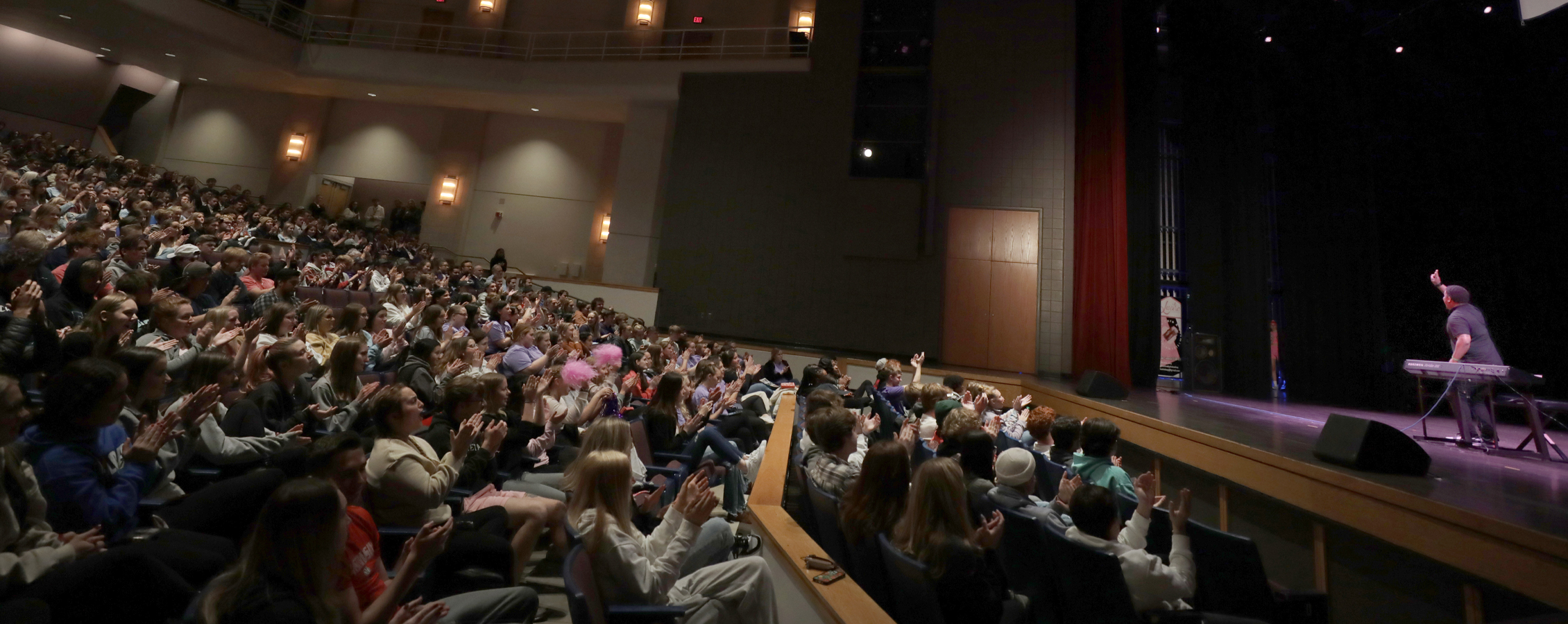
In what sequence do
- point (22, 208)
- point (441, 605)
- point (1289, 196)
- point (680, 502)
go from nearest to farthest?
point (441, 605) < point (680, 502) < point (22, 208) < point (1289, 196)

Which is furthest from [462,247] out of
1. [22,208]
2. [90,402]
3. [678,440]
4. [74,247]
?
[90,402]

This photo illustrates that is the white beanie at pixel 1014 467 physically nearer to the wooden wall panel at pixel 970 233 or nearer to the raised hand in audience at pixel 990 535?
the raised hand in audience at pixel 990 535

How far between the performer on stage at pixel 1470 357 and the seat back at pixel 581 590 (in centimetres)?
528

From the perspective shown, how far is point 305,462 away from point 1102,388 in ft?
21.2

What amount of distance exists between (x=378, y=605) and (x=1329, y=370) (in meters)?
8.62

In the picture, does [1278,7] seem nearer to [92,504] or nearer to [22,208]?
[92,504]

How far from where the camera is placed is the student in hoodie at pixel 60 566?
144cm

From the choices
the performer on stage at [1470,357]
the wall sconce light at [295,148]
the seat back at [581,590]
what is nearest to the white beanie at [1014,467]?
the seat back at [581,590]

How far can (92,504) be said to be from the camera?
1.74 metres

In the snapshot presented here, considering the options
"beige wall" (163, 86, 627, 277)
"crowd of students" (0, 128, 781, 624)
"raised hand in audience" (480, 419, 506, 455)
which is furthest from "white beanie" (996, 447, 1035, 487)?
"beige wall" (163, 86, 627, 277)

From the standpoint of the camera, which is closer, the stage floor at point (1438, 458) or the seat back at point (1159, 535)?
the stage floor at point (1438, 458)

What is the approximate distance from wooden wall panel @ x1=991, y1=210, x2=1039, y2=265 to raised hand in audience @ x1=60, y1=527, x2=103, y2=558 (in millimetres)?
10166

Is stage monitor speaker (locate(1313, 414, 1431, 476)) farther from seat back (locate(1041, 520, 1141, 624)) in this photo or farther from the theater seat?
the theater seat

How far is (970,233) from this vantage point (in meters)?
10.5
